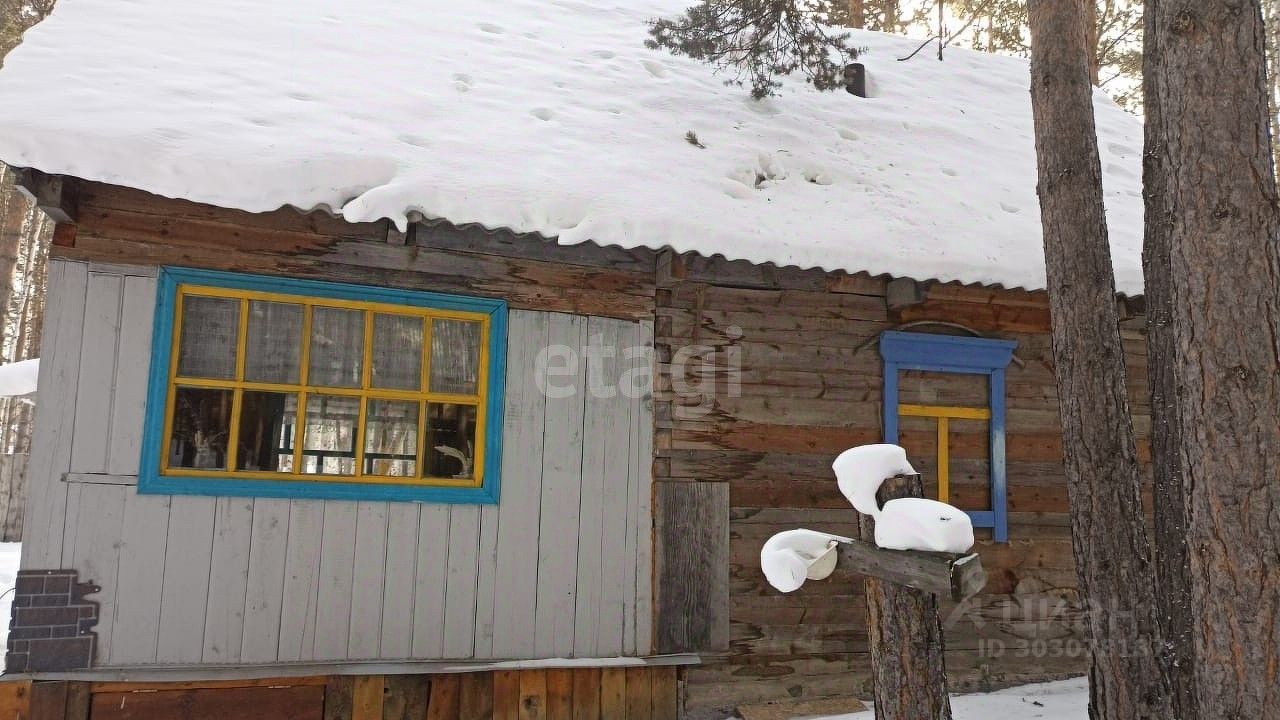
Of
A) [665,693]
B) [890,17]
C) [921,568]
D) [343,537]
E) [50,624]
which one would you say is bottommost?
[665,693]

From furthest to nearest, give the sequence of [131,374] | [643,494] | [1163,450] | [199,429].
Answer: [643,494], [199,429], [131,374], [1163,450]

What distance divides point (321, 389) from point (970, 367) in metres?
4.40

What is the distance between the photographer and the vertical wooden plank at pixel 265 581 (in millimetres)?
4727

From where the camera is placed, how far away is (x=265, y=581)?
4.77 metres

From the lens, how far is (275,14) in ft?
23.0

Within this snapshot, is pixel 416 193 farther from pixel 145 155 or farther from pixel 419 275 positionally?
pixel 145 155

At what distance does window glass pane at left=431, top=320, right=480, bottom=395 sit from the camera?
521cm

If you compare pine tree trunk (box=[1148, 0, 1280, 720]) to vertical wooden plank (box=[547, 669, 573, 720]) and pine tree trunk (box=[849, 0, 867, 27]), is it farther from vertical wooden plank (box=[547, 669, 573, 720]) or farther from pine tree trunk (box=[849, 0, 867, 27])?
pine tree trunk (box=[849, 0, 867, 27])

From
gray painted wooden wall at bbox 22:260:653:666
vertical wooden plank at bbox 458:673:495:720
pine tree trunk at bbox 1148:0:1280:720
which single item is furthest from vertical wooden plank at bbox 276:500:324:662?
pine tree trunk at bbox 1148:0:1280:720

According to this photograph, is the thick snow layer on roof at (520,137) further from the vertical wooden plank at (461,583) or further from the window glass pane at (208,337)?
the vertical wooden plank at (461,583)

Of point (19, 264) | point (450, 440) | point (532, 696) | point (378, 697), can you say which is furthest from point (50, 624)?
point (19, 264)

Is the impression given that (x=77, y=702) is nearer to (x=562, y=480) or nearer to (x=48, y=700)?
(x=48, y=700)

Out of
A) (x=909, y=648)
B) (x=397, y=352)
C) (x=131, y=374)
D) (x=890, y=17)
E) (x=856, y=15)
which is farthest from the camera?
(x=890, y=17)

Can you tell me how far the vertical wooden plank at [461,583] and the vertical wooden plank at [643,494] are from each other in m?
0.94
